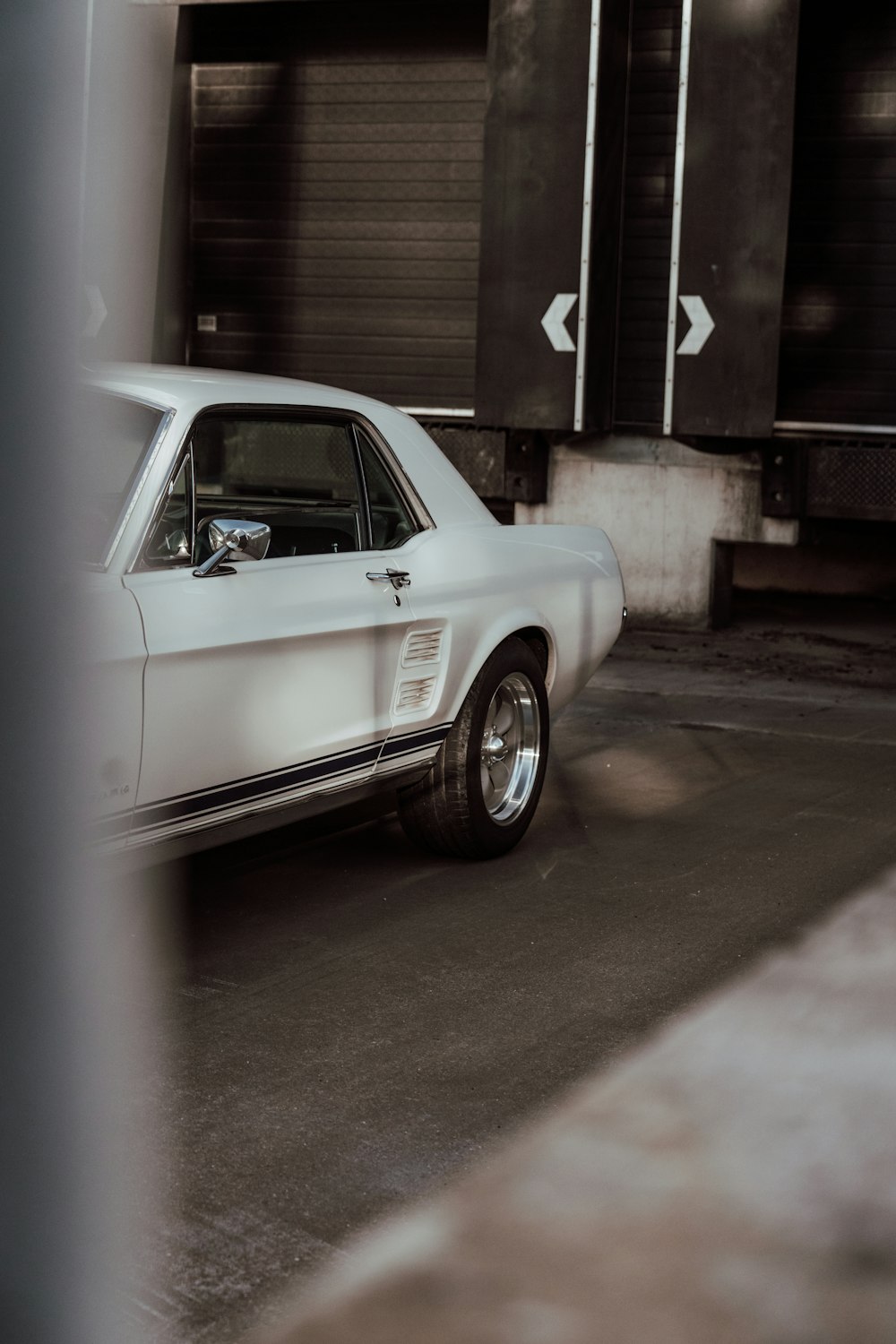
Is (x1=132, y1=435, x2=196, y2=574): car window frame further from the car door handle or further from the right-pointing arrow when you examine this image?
the right-pointing arrow

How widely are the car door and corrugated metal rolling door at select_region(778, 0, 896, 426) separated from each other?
693 cm

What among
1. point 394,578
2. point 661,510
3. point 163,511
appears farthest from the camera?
point 661,510

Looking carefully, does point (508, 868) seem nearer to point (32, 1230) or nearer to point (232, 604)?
point (232, 604)

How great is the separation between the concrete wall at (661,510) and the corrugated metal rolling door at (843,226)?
720mm

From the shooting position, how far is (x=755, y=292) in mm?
10844

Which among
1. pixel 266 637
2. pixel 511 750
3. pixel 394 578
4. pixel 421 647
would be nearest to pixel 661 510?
pixel 511 750

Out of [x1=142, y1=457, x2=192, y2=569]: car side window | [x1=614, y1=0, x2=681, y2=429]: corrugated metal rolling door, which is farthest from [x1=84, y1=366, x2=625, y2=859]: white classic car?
[x1=614, y1=0, x2=681, y2=429]: corrugated metal rolling door

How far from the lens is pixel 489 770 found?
5.66 meters

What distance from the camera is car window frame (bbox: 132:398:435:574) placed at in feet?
13.6

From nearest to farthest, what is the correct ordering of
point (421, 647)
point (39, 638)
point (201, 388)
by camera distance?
point (39, 638) → point (201, 388) → point (421, 647)

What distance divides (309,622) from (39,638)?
241 centimetres

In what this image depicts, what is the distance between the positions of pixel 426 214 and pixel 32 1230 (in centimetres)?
1048

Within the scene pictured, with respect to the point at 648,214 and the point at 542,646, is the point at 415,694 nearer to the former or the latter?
the point at 542,646

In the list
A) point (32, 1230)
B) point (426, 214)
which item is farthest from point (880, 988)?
point (426, 214)
